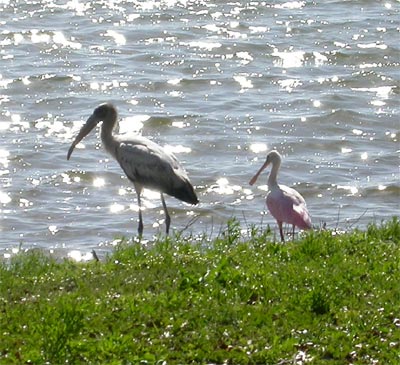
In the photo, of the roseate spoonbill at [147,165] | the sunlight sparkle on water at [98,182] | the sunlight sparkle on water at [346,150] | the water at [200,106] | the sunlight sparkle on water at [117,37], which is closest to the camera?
the roseate spoonbill at [147,165]

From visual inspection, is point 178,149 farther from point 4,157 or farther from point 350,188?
point 350,188

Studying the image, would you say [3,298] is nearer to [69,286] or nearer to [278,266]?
[69,286]

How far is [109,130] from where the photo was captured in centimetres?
1387

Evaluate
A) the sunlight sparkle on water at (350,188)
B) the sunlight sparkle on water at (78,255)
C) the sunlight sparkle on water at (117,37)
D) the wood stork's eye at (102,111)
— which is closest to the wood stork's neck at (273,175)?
the wood stork's eye at (102,111)

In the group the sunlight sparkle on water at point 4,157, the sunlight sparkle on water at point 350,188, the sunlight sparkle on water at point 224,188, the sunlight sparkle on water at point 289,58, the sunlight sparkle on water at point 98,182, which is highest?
the sunlight sparkle on water at point 4,157

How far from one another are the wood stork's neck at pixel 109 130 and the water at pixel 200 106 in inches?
38.8

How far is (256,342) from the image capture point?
25.9 ft


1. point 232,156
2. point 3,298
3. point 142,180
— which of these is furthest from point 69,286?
point 232,156

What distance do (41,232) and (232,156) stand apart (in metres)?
3.63

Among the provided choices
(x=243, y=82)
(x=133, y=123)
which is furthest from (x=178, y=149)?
(x=243, y=82)

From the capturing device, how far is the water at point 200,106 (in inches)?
623

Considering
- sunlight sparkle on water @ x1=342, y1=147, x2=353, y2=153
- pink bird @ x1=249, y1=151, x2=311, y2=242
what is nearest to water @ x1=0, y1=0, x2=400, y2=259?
sunlight sparkle on water @ x1=342, y1=147, x2=353, y2=153

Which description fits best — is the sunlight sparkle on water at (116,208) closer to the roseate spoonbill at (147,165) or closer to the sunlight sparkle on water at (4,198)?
the sunlight sparkle on water at (4,198)

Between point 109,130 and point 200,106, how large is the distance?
241 inches
